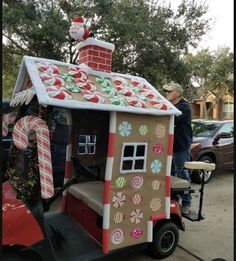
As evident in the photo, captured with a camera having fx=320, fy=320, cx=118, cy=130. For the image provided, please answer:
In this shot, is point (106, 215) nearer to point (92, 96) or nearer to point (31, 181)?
point (31, 181)

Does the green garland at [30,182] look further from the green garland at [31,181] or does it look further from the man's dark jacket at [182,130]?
the man's dark jacket at [182,130]

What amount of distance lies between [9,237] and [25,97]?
1262 mm

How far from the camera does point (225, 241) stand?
14.2 ft

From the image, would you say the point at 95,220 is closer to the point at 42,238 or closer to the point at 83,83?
the point at 42,238

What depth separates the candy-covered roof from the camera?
9.18ft

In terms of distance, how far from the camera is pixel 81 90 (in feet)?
9.91

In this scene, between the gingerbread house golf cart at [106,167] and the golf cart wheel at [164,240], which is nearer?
the gingerbread house golf cart at [106,167]

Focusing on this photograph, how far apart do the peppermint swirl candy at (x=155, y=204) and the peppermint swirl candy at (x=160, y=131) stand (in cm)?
69

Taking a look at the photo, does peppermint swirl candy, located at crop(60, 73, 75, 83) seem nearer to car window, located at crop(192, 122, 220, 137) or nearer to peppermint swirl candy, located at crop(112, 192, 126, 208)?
peppermint swirl candy, located at crop(112, 192, 126, 208)

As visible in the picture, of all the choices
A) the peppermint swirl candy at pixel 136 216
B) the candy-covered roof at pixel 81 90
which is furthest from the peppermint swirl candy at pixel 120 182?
the candy-covered roof at pixel 81 90

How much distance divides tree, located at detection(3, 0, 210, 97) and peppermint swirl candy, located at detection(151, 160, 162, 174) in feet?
20.7

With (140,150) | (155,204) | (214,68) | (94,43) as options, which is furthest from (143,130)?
(214,68)

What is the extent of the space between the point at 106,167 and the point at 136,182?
395mm

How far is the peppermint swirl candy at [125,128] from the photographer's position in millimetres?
3093
